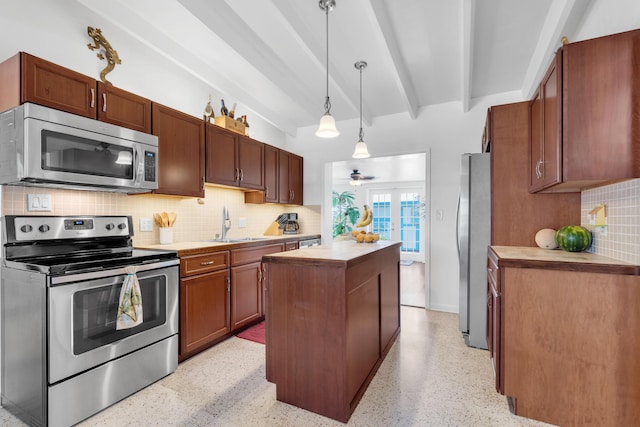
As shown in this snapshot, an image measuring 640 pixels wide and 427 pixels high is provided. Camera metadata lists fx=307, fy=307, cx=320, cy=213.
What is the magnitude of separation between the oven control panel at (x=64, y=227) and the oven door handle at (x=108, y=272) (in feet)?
1.53

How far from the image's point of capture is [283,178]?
4.32m

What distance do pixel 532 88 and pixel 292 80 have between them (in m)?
2.49

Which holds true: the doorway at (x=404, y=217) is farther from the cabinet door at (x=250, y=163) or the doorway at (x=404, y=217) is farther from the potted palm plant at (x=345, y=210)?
the cabinet door at (x=250, y=163)

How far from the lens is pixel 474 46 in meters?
2.66

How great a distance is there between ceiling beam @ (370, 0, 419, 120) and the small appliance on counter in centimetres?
221

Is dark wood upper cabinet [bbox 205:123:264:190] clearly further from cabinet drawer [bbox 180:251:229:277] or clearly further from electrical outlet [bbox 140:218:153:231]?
cabinet drawer [bbox 180:251:229:277]

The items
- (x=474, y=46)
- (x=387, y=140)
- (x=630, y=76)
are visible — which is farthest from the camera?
(x=387, y=140)

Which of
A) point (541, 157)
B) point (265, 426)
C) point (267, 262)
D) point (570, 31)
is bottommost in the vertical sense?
point (265, 426)

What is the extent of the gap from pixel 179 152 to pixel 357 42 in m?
1.82

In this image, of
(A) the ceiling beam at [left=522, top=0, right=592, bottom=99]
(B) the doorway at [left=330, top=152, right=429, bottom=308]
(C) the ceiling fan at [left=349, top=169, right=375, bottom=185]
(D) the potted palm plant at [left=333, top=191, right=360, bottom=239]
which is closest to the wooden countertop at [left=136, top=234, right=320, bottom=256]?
(A) the ceiling beam at [left=522, top=0, right=592, bottom=99]

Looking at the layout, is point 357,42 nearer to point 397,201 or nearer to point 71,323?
point 71,323

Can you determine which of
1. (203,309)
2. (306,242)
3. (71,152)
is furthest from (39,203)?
(306,242)

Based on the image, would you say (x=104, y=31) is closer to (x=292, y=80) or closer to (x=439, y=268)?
(x=292, y=80)

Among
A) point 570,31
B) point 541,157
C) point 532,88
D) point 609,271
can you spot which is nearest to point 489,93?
point 532,88
